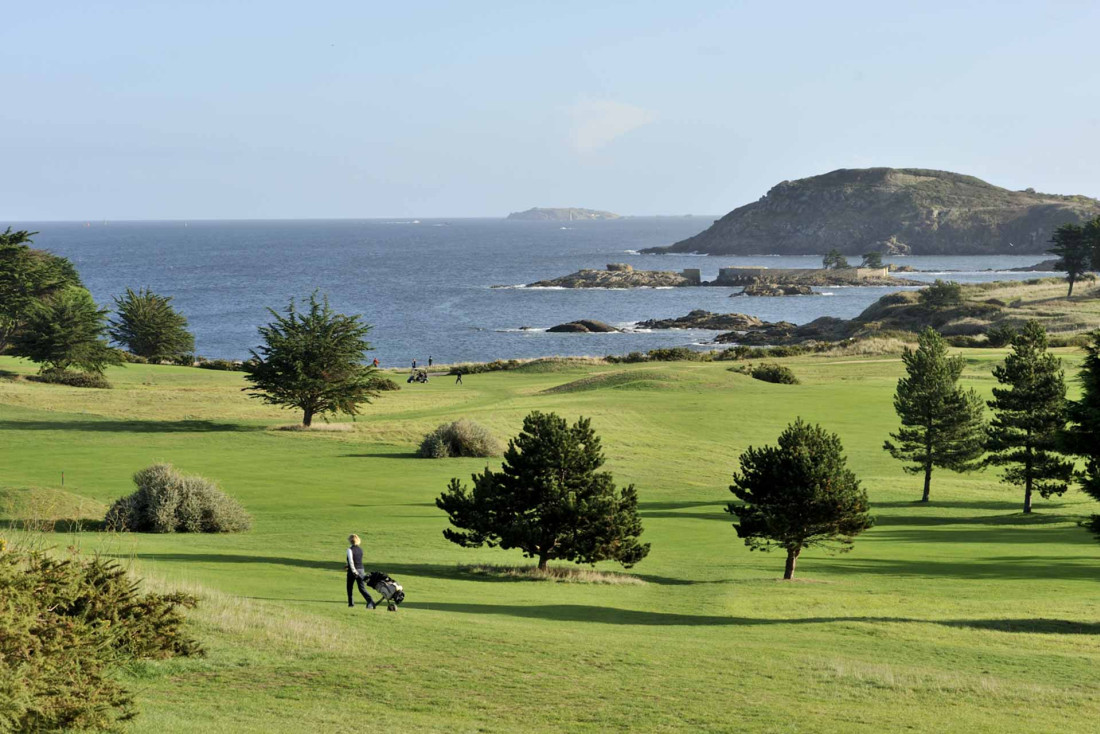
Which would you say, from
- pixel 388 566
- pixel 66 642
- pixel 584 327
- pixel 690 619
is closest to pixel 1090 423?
pixel 690 619

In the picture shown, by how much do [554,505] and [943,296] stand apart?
114009 millimetres

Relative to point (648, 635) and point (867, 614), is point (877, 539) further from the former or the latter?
point (648, 635)

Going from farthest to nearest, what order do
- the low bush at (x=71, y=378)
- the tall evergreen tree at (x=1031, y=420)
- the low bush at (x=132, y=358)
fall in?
the low bush at (x=132, y=358) < the low bush at (x=71, y=378) < the tall evergreen tree at (x=1031, y=420)

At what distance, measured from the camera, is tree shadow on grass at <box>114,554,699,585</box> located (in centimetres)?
2495

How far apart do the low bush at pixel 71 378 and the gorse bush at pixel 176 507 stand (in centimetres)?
4101

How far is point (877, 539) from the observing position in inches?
1374

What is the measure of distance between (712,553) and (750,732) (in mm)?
18781

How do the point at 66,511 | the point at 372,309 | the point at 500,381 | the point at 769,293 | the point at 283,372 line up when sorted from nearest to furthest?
the point at 66,511, the point at 283,372, the point at 500,381, the point at 372,309, the point at 769,293

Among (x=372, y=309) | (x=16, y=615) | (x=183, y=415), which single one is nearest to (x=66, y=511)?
(x=16, y=615)

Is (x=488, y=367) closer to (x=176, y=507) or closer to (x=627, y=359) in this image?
(x=627, y=359)

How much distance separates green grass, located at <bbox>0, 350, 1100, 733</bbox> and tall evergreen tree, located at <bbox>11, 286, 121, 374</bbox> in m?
15.2

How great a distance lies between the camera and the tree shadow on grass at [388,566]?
81.9ft

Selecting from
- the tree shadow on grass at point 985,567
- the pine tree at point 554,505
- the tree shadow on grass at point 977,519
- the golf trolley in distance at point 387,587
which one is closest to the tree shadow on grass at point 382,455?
the tree shadow on grass at point 977,519

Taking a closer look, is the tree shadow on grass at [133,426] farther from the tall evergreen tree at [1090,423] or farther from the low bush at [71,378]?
the tall evergreen tree at [1090,423]
